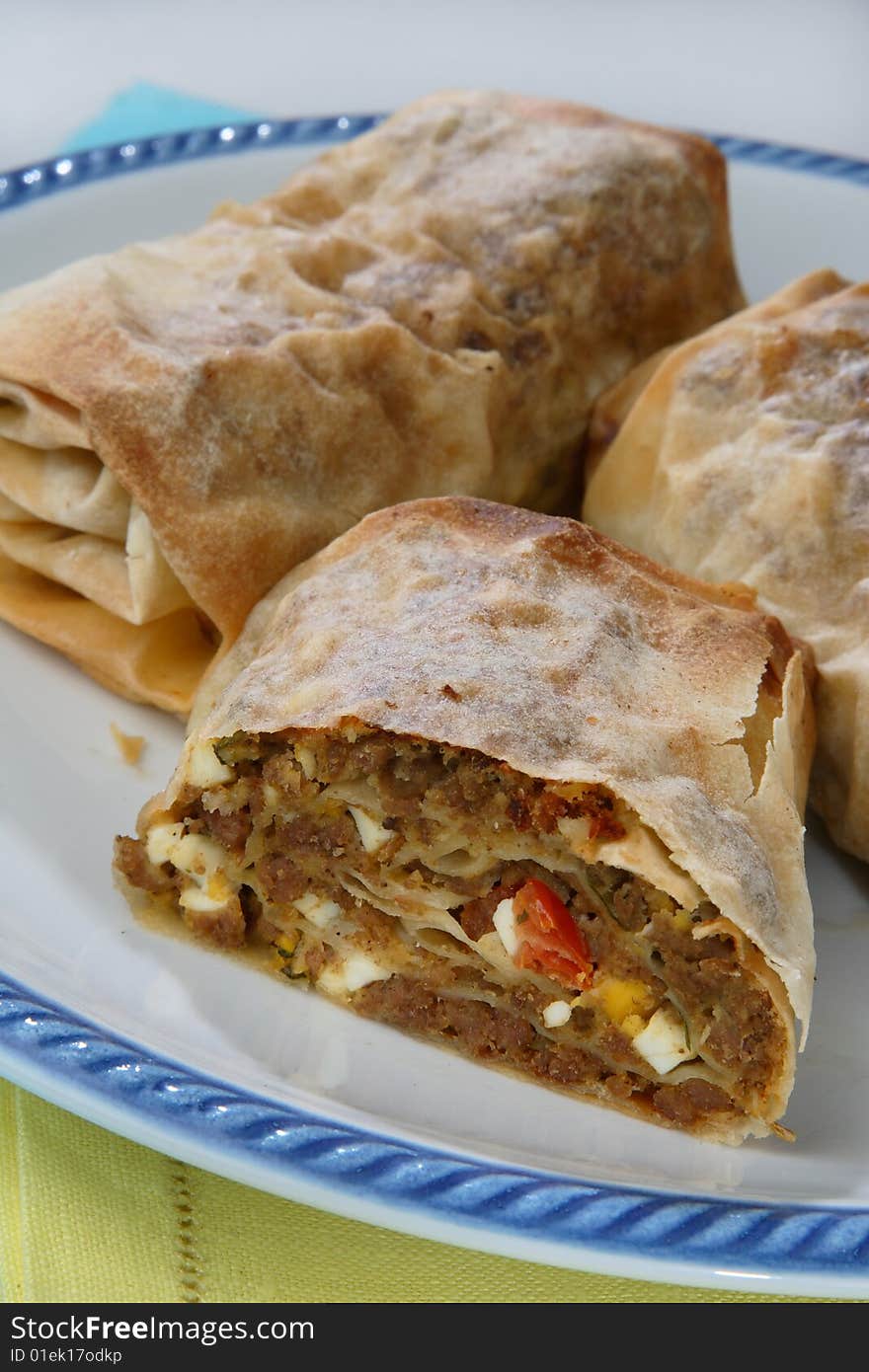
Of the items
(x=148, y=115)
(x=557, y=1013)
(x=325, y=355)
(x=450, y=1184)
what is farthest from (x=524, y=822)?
(x=148, y=115)

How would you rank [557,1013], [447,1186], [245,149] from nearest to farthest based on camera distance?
[447,1186]
[557,1013]
[245,149]

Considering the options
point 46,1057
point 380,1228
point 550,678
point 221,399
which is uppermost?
point 221,399

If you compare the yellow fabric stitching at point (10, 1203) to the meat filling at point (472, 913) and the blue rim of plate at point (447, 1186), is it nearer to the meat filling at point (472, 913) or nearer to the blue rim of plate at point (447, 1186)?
the blue rim of plate at point (447, 1186)

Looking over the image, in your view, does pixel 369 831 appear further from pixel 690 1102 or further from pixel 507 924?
pixel 690 1102

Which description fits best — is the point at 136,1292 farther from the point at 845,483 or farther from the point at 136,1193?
the point at 845,483

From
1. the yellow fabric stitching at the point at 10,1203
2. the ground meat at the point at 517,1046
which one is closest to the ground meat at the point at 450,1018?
the ground meat at the point at 517,1046

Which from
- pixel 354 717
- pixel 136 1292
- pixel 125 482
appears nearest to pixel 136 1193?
pixel 136 1292

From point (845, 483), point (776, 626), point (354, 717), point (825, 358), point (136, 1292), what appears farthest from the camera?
point (825, 358)
